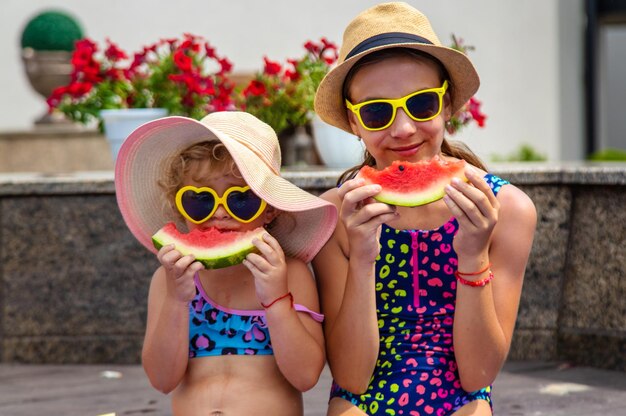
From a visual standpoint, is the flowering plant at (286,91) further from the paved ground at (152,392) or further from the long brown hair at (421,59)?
the long brown hair at (421,59)

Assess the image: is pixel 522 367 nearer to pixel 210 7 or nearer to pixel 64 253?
pixel 64 253

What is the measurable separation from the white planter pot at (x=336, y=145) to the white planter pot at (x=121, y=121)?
3.38 ft

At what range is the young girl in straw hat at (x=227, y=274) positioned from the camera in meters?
3.05

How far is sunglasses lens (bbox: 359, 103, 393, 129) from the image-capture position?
10.1 ft

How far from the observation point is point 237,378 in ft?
10.6

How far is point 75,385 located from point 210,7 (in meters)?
9.74

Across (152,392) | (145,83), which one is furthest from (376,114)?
(145,83)

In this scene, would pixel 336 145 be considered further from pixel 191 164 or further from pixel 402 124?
pixel 402 124

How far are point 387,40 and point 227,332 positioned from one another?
106 centimetres

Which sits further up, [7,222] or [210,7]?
[210,7]

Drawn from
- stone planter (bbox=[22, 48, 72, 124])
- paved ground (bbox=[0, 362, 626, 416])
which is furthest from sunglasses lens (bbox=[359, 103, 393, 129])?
stone planter (bbox=[22, 48, 72, 124])

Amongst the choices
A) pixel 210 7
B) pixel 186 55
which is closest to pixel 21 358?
pixel 186 55

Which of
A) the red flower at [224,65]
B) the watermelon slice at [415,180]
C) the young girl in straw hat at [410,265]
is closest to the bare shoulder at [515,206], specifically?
the young girl in straw hat at [410,265]

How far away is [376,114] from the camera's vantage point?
3.10 metres
